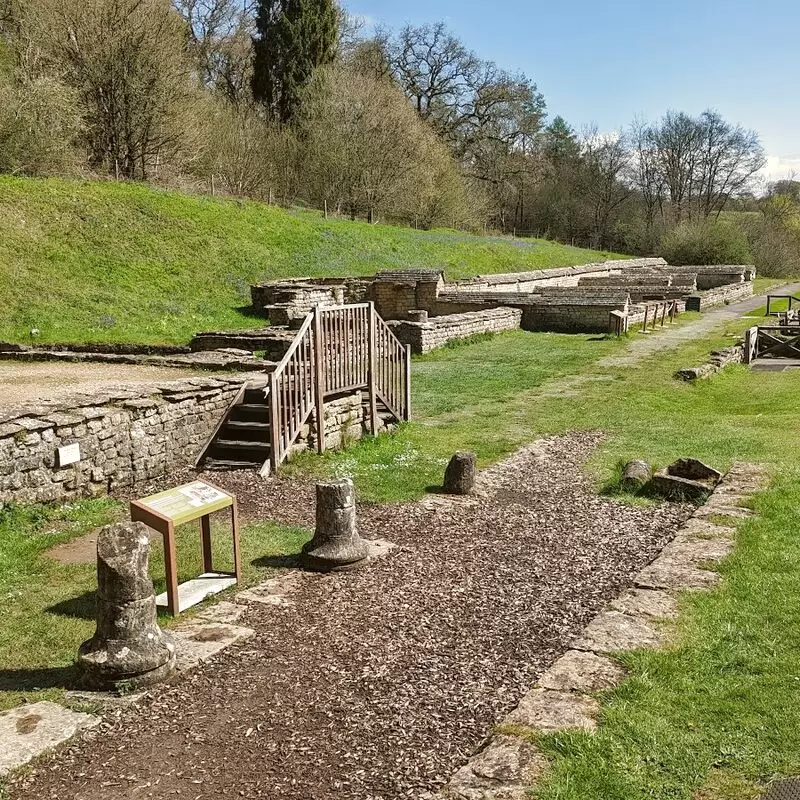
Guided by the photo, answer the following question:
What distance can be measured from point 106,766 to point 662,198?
227ft

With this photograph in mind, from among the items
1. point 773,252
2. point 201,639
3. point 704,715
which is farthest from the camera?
point 773,252

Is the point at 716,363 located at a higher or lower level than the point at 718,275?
lower

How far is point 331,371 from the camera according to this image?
990cm

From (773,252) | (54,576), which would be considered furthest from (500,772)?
(773,252)

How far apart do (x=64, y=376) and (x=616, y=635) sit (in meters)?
9.41

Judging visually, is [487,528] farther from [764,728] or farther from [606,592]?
[764,728]

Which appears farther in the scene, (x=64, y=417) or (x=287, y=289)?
(x=287, y=289)

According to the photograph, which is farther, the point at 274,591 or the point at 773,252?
the point at 773,252

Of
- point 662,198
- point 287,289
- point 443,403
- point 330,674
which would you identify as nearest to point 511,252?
point 287,289

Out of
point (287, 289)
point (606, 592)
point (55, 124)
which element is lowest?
point (606, 592)

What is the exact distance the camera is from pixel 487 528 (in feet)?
24.2

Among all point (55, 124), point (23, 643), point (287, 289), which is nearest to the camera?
point (23, 643)

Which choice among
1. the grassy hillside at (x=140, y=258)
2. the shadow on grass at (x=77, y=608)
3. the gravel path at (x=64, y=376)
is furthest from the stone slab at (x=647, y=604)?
the grassy hillside at (x=140, y=258)

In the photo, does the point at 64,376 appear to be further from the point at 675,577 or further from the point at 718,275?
the point at 718,275
